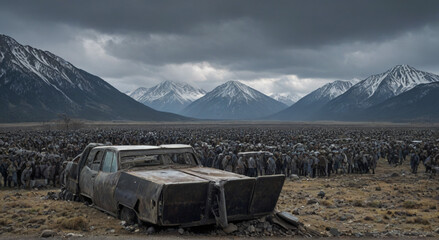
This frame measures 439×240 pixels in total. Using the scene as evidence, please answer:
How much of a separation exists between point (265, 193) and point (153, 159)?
3513 millimetres

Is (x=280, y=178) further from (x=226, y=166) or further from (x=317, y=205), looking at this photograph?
(x=226, y=166)

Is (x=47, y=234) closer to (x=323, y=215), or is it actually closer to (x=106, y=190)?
(x=106, y=190)

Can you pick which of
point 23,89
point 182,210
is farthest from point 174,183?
point 23,89

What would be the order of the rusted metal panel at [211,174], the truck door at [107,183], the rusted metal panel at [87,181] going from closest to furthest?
the rusted metal panel at [211,174]
the truck door at [107,183]
the rusted metal panel at [87,181]

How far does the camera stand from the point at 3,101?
169 m

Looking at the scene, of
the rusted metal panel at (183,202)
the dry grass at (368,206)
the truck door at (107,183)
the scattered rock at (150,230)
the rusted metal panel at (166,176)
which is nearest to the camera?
the rusted metal panel at (183,202)

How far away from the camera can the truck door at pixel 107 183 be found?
9820 millimetres

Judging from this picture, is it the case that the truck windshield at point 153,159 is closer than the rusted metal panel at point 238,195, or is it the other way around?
the rusted metal panel at point 238,195

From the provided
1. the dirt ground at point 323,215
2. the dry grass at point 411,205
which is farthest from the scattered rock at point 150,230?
the dry grass at point 411,205

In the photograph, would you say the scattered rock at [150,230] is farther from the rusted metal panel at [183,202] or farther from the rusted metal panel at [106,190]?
the rusted metal panel at [106,190]

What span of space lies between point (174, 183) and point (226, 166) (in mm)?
14476

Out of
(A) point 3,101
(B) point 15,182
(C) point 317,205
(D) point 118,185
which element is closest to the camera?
(D) point 118,185

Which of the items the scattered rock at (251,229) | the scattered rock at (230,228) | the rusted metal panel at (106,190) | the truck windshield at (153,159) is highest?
the truck windshield at (153,159)

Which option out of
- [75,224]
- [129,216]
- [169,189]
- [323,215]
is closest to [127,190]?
[129,216]
